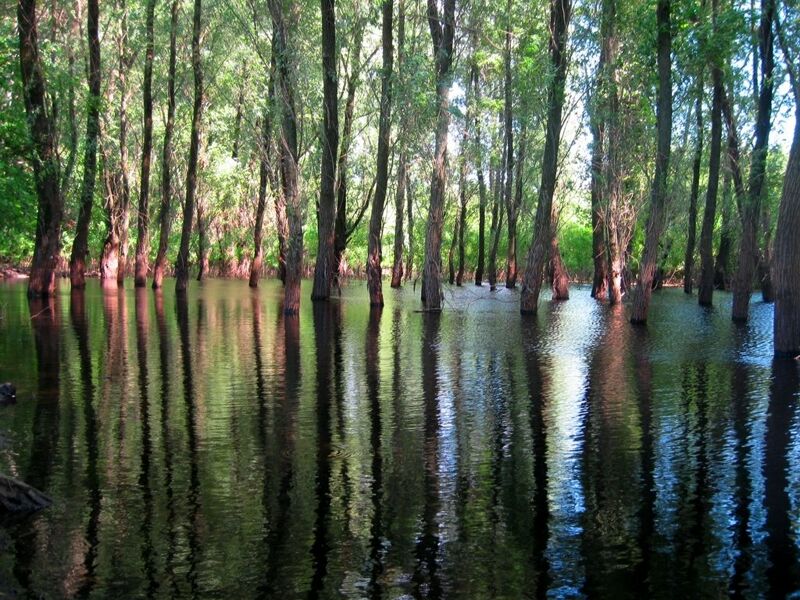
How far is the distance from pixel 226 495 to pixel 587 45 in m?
21.6

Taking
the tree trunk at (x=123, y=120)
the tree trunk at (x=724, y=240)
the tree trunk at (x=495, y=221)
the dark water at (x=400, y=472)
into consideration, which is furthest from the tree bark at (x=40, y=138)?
the tree trunk at (x=495, y=221)

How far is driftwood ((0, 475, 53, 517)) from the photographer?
5.81 metres

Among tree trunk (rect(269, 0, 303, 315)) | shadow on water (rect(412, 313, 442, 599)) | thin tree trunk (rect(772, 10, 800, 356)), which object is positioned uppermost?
tree trunk (rect(269, 0, 303, 315))

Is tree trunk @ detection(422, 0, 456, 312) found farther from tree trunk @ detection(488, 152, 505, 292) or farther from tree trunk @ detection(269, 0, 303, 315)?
tree trunk @ detection(488, 152, 505, 292)

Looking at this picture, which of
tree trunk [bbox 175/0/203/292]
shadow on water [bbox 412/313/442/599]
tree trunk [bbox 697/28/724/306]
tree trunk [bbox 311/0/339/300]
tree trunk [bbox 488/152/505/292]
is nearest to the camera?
shadow on water [bbox 412/313/442/599]

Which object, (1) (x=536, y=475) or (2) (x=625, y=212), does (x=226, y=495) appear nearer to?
(1) (x=536, y=475)

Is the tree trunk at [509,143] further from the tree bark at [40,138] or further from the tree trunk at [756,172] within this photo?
the tree bark at [40,138]

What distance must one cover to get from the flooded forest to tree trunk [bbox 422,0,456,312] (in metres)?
0.09

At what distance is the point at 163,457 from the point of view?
7.34m

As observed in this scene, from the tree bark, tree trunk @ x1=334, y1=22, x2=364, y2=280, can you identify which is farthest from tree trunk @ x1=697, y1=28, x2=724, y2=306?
the tree bark

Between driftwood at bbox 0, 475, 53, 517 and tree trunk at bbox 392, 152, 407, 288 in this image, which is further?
tree trunk at bbox 392, 152, 407, 288

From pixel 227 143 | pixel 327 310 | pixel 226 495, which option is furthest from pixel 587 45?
pixel 227 143

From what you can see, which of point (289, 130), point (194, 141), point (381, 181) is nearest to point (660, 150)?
point (381, 181)

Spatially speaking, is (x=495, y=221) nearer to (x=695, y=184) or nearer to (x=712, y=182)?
(x=695, y=184)
